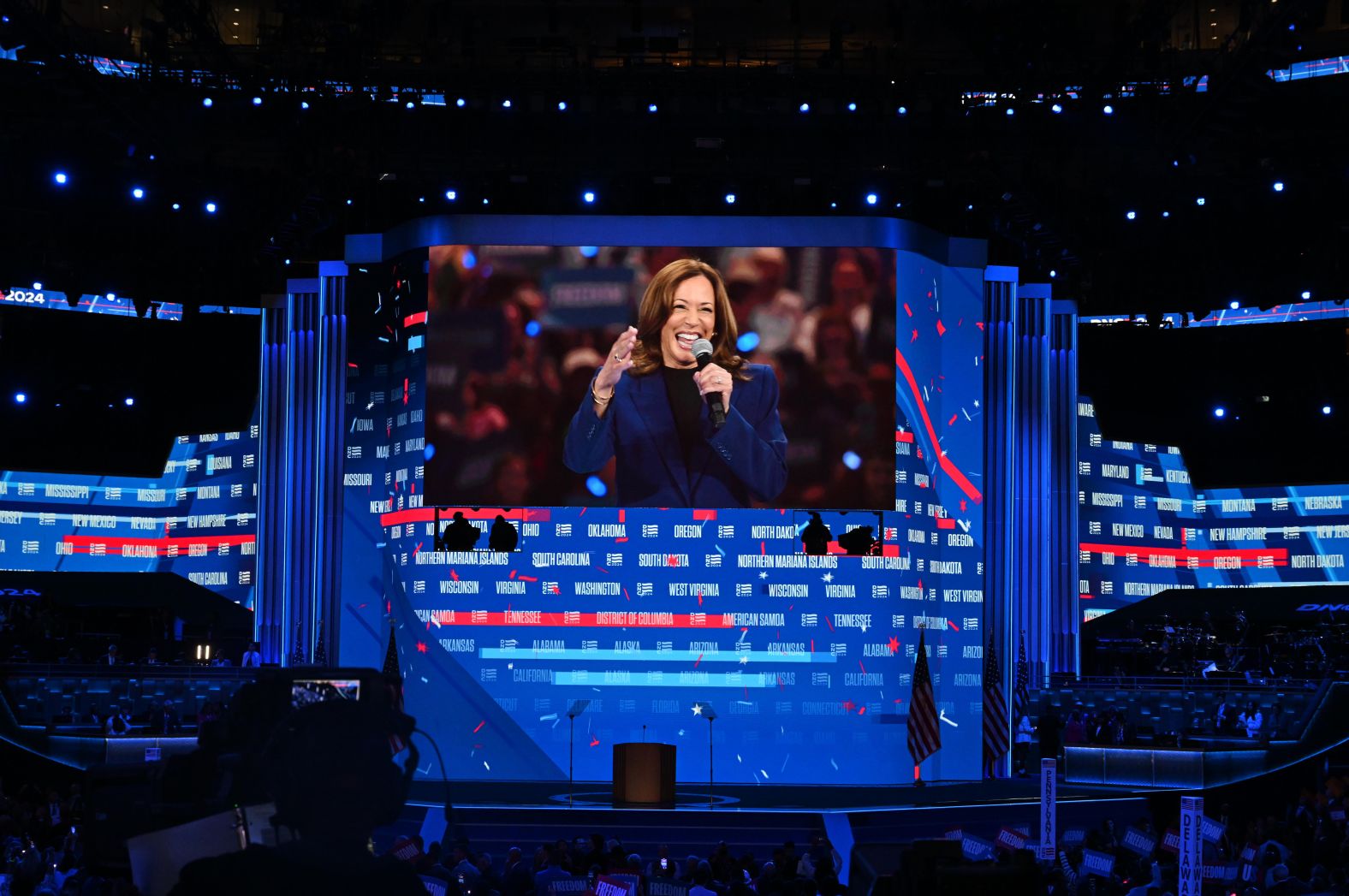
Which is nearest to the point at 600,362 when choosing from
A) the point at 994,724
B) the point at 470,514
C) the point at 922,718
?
the point at 470,514

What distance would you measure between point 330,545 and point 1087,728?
38.3 ft

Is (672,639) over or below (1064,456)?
below

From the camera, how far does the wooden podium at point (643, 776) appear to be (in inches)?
777

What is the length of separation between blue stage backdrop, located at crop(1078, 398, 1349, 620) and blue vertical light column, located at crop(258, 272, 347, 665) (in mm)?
15036

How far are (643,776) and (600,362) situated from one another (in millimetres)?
6425

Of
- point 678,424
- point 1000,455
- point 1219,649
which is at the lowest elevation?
point 1219,649

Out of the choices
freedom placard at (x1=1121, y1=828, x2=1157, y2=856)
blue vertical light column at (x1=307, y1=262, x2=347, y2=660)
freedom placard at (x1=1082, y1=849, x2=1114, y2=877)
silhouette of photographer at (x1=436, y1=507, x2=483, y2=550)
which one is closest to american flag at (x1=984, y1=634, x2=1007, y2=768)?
silhouette of photographer at (x1=436, y1=507, x2=483, y2=550)

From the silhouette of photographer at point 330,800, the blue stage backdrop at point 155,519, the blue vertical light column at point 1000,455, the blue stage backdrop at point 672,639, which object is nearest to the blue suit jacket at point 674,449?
the blue stage backdrop at point 672,639

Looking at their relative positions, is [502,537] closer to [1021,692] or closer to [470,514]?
[470,514]

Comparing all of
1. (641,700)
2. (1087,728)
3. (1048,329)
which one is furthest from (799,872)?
Answer: (1048,329)

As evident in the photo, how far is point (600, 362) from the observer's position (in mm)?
23438

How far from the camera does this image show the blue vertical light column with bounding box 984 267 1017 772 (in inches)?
979

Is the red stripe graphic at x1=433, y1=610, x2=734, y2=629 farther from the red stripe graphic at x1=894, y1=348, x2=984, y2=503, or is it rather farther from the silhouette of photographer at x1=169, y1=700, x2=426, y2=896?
the silhouette of photographer at x1=169, y1=700, x2=426, y2=896

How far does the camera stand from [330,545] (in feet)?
81.5
